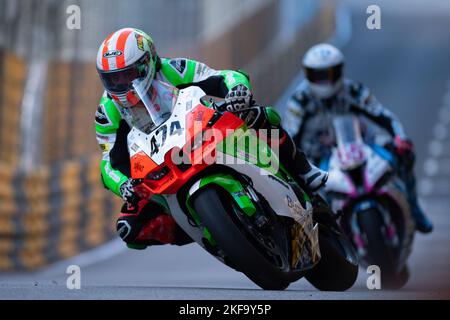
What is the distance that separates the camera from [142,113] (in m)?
7.16

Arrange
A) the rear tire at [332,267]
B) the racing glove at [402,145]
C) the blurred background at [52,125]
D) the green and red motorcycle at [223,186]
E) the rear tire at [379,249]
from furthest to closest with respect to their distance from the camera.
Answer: the blurred background at [52,125] < the racing glove at [402,145] < the rear tire at [379,249] < the rear tire at [332,267] < the green and red motorcycle at [223,186]

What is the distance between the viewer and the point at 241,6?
61.4 ft

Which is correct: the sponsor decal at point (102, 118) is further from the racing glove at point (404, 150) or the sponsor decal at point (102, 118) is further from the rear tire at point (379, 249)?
the racing glove at point (404, 150)

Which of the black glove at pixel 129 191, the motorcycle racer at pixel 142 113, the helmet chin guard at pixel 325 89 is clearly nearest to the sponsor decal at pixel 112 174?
the motorcycle racer at pixel 142 113

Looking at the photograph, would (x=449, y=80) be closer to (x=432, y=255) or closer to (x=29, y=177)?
(x=432, y=255)

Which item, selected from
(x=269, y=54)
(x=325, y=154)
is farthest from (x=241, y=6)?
(x=325, y=154)

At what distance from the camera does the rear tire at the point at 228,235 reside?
21.5ft

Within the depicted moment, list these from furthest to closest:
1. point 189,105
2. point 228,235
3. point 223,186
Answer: point 189,105 < point 223,186 < point 228,235

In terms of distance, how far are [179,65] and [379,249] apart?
2424 mm

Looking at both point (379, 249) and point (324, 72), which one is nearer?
point (379, 249)

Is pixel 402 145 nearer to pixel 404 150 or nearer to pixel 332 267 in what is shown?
pixel 404 150

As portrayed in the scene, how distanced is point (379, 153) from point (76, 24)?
2.35 metres

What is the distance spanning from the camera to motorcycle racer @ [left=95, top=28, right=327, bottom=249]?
7047 millimetres

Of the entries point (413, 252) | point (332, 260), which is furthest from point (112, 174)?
point (413, 252)
